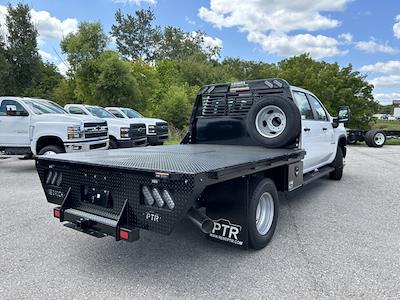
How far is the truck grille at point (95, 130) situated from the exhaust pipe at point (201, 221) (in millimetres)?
6492

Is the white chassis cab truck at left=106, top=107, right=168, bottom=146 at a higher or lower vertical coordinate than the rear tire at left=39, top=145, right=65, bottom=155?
higher

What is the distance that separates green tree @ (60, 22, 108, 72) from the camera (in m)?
24.4

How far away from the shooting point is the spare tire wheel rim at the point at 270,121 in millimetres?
5578

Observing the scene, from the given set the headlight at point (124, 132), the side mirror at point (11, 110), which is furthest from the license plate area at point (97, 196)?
the headlight at point (124, 132)

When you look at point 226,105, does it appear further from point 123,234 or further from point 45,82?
point 45,82

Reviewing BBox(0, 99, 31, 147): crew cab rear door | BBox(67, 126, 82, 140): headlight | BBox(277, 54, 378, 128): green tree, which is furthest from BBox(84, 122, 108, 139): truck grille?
BBox(277, 54, 378, 128): green tree

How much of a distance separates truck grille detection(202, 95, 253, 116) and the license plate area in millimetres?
3214

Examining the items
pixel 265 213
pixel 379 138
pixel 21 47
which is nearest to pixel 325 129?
pixel 265 213

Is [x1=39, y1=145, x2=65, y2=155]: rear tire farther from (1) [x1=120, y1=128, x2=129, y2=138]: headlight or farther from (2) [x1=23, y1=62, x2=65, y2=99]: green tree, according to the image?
(2) [x1=23, y1=62, x2=65, y2=99]: green tree

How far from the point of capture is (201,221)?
3.63 metres

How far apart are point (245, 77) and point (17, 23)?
1345 inches

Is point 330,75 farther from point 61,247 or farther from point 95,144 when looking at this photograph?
point 61,247

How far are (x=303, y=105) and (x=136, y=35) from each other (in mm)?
50837

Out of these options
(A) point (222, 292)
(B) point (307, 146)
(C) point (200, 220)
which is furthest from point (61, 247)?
(B) point (307, 146)
